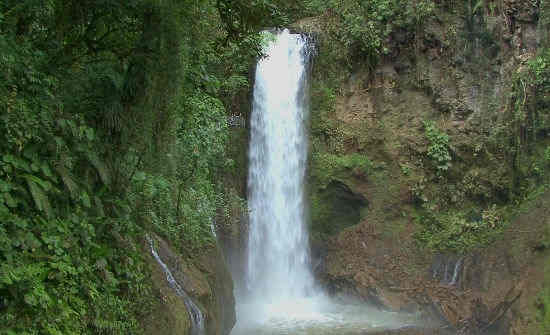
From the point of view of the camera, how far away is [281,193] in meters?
11.5

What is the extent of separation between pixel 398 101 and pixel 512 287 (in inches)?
195

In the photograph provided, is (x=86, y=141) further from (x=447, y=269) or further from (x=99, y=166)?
(x=447, y=269)

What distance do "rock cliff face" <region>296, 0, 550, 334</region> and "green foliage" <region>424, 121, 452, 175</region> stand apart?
0.9 inches

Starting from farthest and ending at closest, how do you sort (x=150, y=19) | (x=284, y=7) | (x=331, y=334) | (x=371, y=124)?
(x=284, y=7)
(x=371, y=124)
(x=331, y=334)
(x=150, y=19)

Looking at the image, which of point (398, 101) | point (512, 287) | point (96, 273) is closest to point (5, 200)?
point (96, 273)

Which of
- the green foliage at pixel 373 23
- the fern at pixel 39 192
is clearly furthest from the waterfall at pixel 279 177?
the fern at pixel 39 192

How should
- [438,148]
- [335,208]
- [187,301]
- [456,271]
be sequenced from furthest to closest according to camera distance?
[335,208]
[438,148]
[456,271]
[187,301]

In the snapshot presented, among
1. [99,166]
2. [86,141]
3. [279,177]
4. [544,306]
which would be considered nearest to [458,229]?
[544,306]

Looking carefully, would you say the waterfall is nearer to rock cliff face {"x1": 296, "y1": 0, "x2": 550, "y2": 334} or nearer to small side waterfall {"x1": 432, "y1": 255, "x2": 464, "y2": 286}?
rock cliff face {"x1": 296, "y1": 0, "x2": 550, "y2": 334}

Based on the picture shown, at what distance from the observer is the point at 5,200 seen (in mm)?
3752

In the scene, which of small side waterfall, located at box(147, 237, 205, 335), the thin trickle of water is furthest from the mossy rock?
small side waterfall, located at box(147, 237, 205, 335)

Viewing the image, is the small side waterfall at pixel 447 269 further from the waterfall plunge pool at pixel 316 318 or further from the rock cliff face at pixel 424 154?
the waterfall plunge pool at pixel 316 318

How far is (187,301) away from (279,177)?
617 cm

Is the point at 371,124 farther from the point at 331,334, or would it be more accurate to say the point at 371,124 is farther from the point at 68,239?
the point at 68,239
